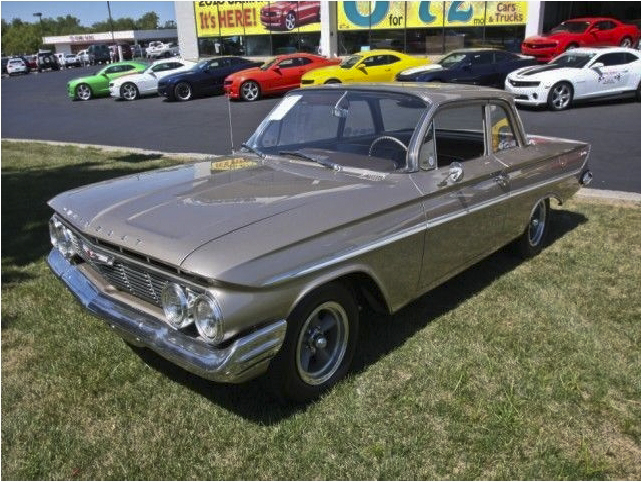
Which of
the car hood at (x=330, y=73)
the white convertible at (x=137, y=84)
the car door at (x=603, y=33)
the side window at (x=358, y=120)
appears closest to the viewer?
the side window at (x=358, y=120)

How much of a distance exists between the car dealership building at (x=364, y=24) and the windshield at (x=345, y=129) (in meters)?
25.1

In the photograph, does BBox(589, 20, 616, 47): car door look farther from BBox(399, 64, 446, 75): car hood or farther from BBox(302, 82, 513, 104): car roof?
Answer: BBox(302, 82, 513, 104): car roof

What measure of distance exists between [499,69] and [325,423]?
15715mm

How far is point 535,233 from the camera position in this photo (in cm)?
527

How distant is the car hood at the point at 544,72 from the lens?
13.7 meters

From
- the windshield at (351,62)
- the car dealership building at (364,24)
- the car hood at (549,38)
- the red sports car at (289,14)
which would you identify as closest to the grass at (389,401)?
the windshield at (351,62)

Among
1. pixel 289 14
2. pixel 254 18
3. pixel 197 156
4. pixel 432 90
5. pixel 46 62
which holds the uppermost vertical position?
pixel 289 14

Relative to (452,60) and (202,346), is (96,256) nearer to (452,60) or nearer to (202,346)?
(202,346)

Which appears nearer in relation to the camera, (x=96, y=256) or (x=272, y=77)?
(x=96, y=256)

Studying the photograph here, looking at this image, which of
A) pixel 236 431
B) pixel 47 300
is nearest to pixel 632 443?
pixel 236 431

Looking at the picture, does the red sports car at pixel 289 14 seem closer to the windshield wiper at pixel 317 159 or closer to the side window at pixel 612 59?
the side window at pixel 612 59

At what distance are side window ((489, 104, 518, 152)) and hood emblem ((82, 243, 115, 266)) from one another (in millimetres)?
2863

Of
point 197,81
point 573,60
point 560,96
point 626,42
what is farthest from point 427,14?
point 560,96

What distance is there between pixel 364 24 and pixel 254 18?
683cm
